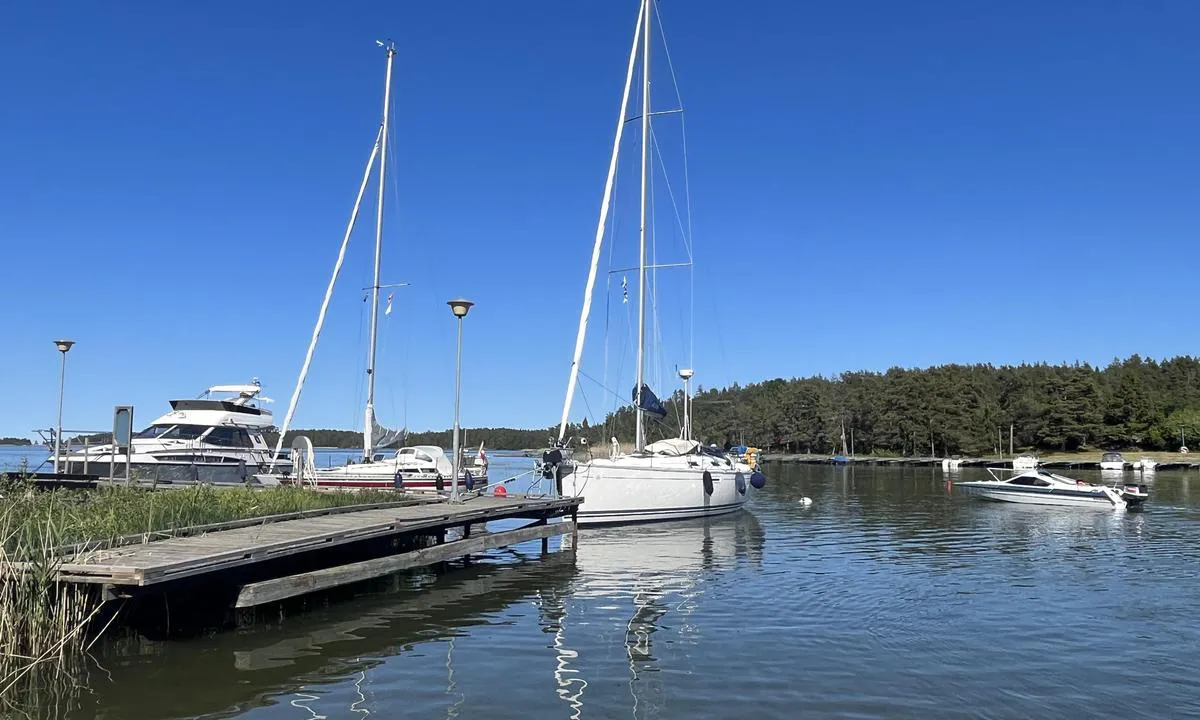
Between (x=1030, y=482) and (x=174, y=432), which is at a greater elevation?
(x=174, y=432)

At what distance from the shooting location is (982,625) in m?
14.8

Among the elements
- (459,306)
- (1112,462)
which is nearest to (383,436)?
(459,306)

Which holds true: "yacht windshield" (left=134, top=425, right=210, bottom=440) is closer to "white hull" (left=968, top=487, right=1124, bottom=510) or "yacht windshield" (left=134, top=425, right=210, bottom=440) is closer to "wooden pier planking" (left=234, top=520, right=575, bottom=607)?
"wooden pier planking" (left=234, top=520, right=575, bottom=607)

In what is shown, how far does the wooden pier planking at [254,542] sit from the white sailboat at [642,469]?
213 inches

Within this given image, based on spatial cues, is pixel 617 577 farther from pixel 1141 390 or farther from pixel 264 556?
pixel 1141 390

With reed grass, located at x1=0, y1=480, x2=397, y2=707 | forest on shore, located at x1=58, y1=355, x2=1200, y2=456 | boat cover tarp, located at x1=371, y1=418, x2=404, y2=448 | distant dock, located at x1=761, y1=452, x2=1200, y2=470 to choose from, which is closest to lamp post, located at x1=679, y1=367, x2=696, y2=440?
boat cover tarp, located at x1=371, y1=418, x2=404, y2=448

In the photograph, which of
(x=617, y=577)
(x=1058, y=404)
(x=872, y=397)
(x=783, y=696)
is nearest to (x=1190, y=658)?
(x=783, y=696)

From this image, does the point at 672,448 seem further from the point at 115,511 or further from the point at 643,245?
the point at 115,511

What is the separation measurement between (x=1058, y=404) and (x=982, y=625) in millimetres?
102245

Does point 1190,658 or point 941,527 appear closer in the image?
point 1190,658

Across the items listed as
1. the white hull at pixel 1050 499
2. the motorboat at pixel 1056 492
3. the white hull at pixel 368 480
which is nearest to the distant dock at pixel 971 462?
the motorboat at pixel 1056 492

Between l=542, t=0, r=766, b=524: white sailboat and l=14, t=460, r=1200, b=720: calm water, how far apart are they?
4.72 m

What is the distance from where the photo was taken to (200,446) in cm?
3388

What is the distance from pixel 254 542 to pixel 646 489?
1745 cm
